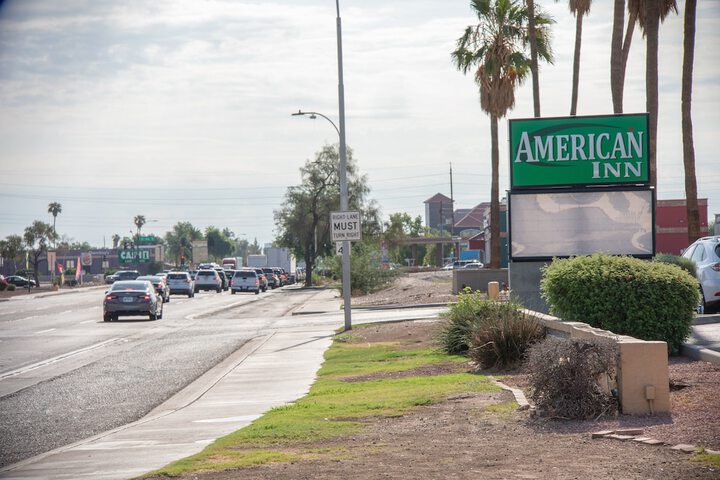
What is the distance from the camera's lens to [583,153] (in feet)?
80.9

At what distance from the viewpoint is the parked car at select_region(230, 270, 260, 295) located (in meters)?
77.9

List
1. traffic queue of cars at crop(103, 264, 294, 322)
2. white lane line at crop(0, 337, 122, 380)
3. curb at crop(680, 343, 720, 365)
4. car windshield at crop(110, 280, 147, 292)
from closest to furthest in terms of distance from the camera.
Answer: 1. curb at crop(680, 343, 720, 365)
2. white lane line at crop(0, 337, 122, 380)
3. traffic queue of cars at crop(103, 264, 294, 322)
4. car windshield at crop(110, 280, 147, 292)

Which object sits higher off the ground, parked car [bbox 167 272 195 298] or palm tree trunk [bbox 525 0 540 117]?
palm tree trunk [bbox 525 0 540 117]

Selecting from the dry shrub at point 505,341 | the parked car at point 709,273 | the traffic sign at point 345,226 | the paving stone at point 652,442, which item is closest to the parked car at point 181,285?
the traffic sign at point 345,226

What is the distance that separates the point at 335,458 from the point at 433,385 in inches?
214

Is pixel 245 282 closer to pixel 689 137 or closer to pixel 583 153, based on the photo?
pixel 689 137

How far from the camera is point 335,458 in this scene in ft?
30.0

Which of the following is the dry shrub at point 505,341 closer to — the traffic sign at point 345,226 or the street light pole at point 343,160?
the traffic sign at point 345,226

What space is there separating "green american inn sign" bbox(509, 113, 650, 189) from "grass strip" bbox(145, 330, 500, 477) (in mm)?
6719

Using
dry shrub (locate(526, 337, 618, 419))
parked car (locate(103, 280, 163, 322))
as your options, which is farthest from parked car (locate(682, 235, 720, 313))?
parked car (locate(103, 280, 163, 322))

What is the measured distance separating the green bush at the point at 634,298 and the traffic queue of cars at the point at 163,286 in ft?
81.9

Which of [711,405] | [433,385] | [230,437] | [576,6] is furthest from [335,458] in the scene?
[576,6]

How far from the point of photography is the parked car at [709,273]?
22.0 metres

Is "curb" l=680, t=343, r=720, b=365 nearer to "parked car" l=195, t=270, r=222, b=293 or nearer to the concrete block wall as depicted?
the concrete block wall
